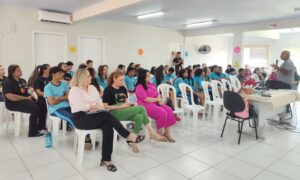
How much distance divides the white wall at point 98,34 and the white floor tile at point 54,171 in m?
3.93

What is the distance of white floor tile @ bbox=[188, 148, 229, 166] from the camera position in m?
2.69

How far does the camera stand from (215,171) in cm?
246

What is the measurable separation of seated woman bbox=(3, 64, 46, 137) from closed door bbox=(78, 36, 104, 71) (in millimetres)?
3338

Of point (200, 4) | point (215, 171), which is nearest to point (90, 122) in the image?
point (215, 171)

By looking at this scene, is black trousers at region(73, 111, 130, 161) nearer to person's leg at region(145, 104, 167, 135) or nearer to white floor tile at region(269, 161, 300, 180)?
person's leg at region(145, 104, 167, 135)

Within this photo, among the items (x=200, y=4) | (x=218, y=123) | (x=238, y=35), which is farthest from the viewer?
(x=238, y=35)

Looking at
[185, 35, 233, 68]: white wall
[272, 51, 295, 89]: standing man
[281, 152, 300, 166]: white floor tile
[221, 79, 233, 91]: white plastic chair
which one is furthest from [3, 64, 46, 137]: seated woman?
[185, 35, 233, 68]: white wall

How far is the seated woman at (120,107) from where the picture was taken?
111 inches

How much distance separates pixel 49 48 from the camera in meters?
5.96

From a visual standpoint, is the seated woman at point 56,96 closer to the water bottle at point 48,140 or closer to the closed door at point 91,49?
the water bottle at point 48,140

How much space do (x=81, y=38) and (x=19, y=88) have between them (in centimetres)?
350

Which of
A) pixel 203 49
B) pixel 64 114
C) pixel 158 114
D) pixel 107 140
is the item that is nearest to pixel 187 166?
pixel 158 114

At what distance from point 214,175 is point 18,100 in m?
2.89

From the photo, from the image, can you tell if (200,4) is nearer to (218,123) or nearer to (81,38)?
(218,123)
